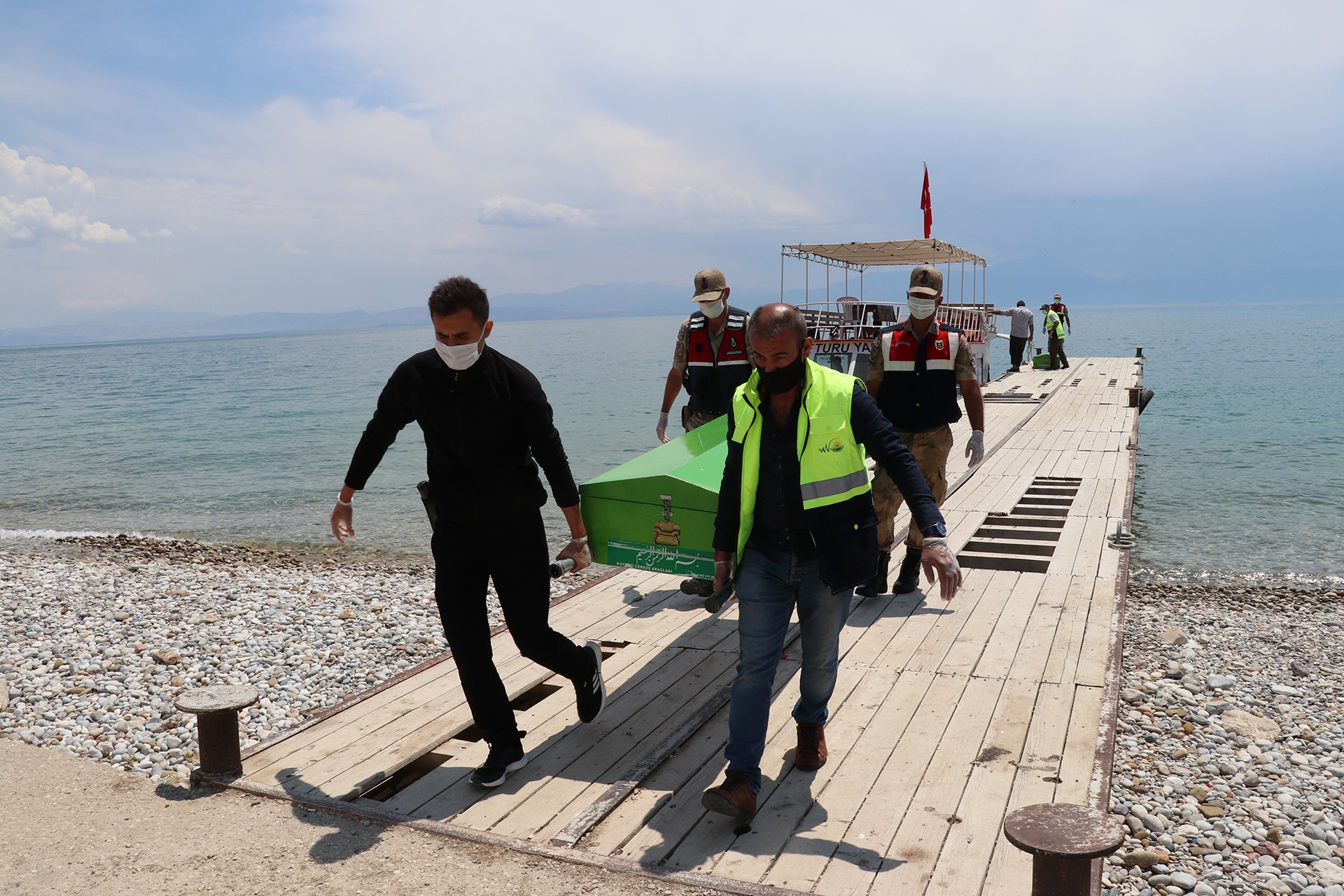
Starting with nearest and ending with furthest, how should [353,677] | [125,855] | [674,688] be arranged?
[125,855], [674,688], [353,677]

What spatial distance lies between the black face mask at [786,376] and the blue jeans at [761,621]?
1.85ft

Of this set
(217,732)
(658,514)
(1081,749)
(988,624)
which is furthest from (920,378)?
(217,732)

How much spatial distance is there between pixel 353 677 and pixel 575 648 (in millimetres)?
3267

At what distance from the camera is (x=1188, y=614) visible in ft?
28.5

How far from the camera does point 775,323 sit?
10.6ft

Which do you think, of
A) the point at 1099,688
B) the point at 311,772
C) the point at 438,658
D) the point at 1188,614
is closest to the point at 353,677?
the point at 438,658

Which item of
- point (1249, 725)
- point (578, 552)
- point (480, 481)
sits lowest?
point (1249, 725)

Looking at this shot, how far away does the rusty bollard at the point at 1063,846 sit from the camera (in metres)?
2.61

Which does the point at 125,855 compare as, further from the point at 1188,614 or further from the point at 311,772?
the point at 1188,614

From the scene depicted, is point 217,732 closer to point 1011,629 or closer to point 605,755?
point 605,755

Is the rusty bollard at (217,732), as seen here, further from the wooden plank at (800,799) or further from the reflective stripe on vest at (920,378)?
the reflective stripe on vest at (920,378)

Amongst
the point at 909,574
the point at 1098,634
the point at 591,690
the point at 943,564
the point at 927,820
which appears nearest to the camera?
the point at 943,564

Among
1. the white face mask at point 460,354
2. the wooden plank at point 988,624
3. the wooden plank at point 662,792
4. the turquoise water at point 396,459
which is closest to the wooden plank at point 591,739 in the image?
the wooden plank at point 662,792

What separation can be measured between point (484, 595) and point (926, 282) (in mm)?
3254
